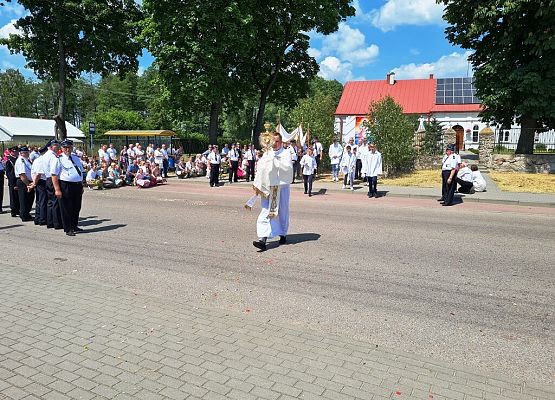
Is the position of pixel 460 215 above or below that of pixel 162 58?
below

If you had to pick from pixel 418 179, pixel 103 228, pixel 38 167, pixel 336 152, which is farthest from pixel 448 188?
pixel 38 167

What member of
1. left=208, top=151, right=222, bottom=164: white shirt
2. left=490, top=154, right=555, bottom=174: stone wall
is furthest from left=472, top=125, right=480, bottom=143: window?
left=208, top=151, right=222, bottom=164: white shirt

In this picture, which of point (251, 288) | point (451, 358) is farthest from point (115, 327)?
point (451, 358)

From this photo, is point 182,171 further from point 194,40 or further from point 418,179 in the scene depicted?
point 418,179

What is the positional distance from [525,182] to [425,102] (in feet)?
144

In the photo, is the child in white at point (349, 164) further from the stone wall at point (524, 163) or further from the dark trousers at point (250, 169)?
the stone wall at point (524, 163)

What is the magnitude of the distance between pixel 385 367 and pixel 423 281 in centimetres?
263

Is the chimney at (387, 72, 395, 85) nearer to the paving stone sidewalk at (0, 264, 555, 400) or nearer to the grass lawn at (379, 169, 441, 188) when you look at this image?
the grass lawn at (379, 169, 441, 188)

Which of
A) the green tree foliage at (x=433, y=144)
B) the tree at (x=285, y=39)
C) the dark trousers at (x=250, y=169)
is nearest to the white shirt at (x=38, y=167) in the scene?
the dark trousers at (x=250, y=169)

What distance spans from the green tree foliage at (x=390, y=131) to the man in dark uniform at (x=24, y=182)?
51.7ft

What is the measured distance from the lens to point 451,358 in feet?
13.3

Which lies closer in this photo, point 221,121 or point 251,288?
point 251,288

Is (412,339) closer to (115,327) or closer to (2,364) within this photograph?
(115,327)

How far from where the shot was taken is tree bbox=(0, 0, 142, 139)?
29.5 meters
